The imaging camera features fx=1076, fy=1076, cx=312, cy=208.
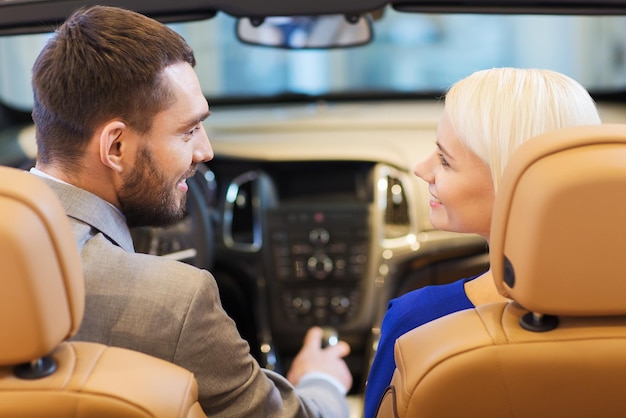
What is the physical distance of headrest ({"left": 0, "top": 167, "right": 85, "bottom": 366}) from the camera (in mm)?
1528

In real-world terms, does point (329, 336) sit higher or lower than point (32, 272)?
lower

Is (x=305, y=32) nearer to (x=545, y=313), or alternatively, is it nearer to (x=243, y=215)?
(x=243, y=215)

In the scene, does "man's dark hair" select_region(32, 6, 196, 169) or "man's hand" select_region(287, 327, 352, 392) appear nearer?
"man's dark hair" select_region(32, 6, 196, 169)

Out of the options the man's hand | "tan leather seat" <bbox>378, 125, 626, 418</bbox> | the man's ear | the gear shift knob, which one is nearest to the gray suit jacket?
the man's ear

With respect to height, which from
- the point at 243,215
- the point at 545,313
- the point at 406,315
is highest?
the point at 545,313

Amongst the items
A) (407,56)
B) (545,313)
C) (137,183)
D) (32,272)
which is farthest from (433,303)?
(407,56)

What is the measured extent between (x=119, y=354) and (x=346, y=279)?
2.70 meters

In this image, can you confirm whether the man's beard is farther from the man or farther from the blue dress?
the blue dress

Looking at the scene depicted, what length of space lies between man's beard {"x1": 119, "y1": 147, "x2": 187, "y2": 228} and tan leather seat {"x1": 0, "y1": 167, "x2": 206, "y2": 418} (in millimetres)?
649

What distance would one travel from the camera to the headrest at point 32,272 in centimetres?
153

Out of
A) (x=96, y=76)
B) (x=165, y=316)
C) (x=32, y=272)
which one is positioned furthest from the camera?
(x=96, y=76)

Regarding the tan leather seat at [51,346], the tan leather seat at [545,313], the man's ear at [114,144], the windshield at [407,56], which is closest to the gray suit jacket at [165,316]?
the man's ear at [114,144]

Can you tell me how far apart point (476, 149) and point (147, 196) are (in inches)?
29.0

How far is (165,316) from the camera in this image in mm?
1985
